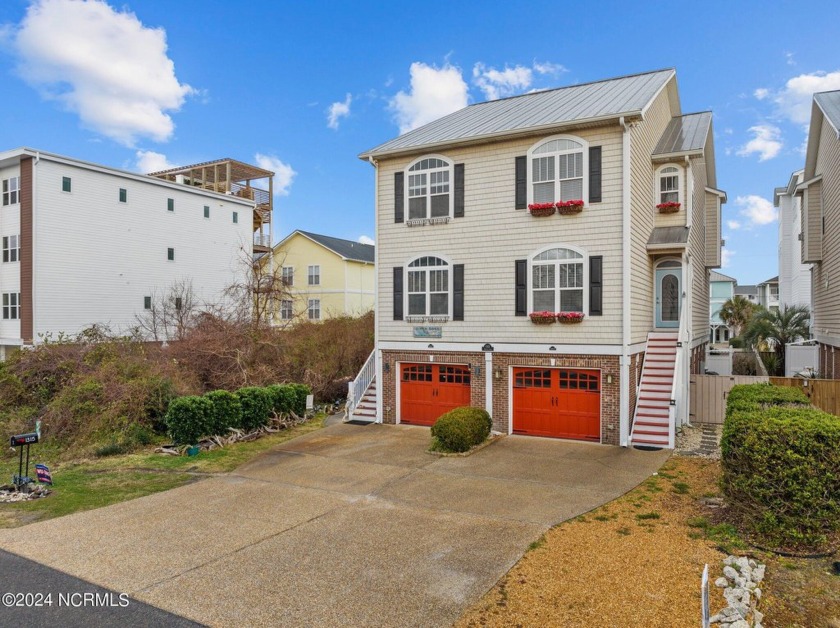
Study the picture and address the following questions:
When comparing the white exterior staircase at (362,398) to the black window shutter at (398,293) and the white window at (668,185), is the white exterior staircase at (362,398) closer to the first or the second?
the black window shutter at (398,293)

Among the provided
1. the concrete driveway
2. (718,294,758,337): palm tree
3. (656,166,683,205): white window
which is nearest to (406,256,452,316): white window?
the concrete driveway

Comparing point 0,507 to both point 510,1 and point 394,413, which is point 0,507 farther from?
point 510,1

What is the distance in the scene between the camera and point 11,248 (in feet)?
78.7

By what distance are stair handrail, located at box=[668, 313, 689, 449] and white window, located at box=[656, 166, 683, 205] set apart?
370 cm

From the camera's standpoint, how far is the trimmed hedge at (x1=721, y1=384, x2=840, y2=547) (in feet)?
22.4

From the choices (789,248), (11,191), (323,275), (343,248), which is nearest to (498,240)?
(11,191)

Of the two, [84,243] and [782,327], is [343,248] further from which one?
[782,327]

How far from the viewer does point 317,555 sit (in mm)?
7184

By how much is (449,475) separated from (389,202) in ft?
30.2

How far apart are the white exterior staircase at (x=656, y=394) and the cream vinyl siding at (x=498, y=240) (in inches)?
83.0

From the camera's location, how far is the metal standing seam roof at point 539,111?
14.6 meters

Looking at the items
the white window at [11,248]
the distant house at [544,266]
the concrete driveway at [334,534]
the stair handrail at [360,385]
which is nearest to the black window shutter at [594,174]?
the distant house at [544,266]

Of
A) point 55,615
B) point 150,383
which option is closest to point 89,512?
point 55,615

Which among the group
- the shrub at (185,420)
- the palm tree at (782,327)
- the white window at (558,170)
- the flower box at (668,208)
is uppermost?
the white window at (558,170)
